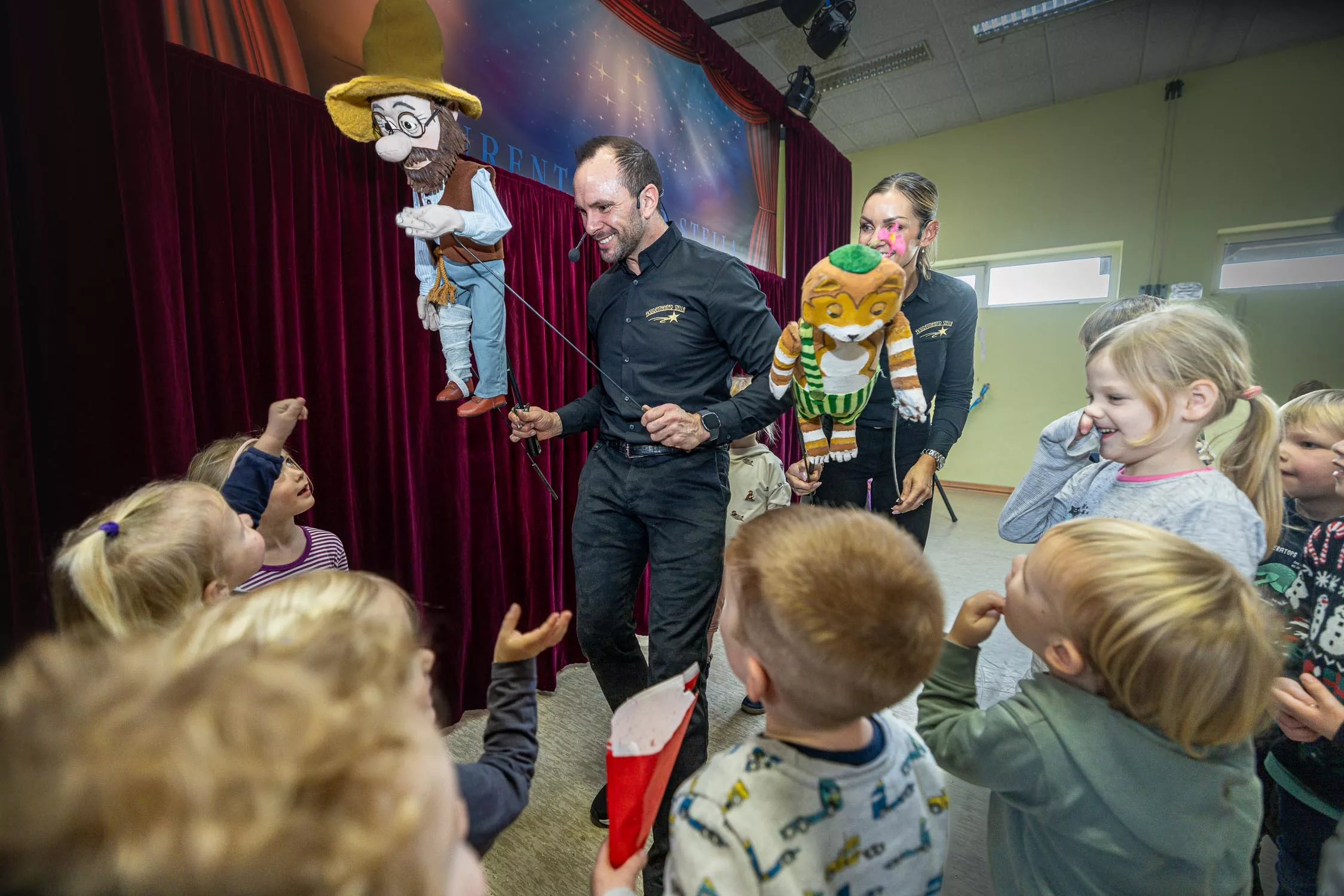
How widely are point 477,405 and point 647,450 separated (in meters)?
0.45

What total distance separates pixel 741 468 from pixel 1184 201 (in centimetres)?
531

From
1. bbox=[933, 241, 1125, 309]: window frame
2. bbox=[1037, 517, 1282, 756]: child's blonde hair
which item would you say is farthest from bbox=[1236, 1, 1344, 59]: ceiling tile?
bbox=[1037, 517, 1282, 756]: child's blonde hair

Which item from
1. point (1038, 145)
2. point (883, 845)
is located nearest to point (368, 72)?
point (883, 845)

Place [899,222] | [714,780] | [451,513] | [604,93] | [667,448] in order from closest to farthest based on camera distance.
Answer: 1. [714,780]
2. [899,222]
3. [667,448]
4. [451,513]
5. [604,93]

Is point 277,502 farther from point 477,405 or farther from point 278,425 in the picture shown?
point 477,405

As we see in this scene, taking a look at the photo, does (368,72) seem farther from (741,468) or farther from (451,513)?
(741,468)

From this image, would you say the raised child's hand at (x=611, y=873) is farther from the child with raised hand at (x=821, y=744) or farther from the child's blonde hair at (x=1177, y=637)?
the child's blonde hair at (x=1177, y=637)

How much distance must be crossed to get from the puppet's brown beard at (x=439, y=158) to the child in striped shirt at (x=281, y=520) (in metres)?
0.72

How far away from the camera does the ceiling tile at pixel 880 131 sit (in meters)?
5.46

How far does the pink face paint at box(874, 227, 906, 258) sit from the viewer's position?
1.14m

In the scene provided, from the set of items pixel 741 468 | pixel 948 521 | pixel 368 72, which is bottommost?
pixel 948 521

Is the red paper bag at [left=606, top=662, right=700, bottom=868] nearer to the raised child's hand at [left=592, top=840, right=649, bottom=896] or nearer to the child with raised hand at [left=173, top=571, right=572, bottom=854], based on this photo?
the raised child's hand at [left=592, top=840, right=649, bottom=896]

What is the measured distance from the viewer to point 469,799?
696 mm

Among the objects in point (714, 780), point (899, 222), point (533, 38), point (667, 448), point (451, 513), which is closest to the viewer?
point (714, 780)
